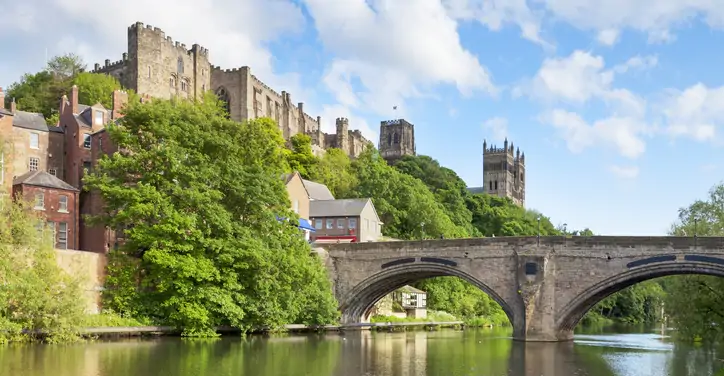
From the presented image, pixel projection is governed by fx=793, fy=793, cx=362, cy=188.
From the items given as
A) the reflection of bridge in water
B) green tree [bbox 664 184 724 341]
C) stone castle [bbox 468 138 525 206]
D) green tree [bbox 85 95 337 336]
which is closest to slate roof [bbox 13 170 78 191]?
green tree [bbox 85 95 337 336]

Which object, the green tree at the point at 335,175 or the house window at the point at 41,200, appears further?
the green tree at the point at 335,175

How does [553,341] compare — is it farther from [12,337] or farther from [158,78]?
[158,78]

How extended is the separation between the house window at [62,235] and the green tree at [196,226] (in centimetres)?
596

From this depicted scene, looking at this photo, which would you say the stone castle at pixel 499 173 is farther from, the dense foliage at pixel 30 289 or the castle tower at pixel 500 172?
the dense foliage at pixel 30 289

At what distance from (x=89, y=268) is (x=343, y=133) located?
81840 mm

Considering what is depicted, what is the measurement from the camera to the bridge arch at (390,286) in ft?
168

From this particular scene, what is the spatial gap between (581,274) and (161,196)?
2528 centimetres

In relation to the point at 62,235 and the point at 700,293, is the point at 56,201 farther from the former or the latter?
the point at 700,293

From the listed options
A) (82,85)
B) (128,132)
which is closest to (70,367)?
(128,132)

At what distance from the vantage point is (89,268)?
44000mm

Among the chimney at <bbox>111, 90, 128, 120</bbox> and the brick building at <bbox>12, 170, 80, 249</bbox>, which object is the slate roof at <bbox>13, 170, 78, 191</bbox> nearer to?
the brick building at <bbox>12, 170, 80, 249</bbox>

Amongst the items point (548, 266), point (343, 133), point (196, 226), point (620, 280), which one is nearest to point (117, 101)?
point (196, 226)

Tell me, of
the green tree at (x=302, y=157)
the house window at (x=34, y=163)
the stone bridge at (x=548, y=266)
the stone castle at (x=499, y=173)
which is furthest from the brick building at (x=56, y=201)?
the stone castle at (x=499, y=173)

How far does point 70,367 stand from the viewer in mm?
28219
